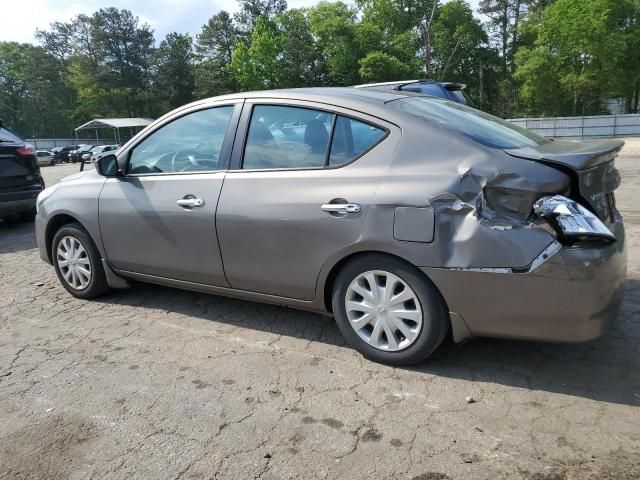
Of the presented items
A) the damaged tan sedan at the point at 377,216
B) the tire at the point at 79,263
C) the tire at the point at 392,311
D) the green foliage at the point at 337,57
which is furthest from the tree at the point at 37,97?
the tire at the point at 392,311

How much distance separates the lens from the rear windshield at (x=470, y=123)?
10.0ft

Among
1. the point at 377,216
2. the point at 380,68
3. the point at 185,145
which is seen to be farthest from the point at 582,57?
the point at 377,216

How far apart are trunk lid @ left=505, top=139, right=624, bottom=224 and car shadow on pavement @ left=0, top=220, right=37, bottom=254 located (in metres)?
6.67

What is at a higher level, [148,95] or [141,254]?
[148,95]

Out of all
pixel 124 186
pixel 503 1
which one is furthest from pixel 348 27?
pixel 124 186

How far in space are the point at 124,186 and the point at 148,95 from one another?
73.1 m

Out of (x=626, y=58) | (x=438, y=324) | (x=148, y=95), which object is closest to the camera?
(x=438, y=324)

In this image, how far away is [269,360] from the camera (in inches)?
134

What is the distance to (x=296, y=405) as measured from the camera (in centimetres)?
286

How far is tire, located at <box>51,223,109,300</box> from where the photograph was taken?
14.8 feet

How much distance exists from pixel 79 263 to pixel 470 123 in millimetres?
3416

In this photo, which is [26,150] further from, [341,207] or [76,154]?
[76,154]

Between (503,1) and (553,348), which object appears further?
(503,1)

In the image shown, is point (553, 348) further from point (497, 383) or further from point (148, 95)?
point (148, 95)
